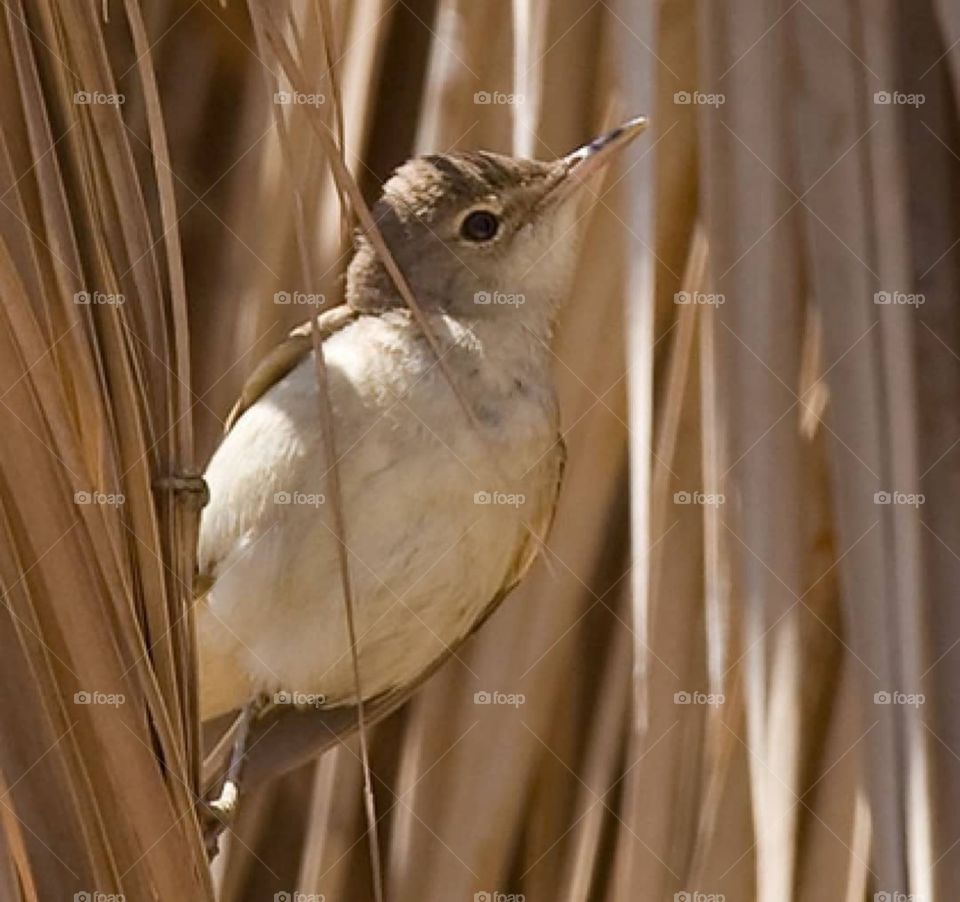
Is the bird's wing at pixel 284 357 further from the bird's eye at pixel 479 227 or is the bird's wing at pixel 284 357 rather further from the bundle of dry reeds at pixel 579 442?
the bird's eye at pixel 479 227

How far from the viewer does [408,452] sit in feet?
7.14

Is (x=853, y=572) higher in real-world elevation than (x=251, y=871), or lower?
higher

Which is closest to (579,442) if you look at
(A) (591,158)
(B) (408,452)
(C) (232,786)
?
(B) (408,452)

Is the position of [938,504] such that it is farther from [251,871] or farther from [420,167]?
[251,871]

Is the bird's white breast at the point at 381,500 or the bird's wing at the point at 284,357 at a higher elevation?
the bird's wing at the point at 284,357

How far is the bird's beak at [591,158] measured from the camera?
2.10 meters

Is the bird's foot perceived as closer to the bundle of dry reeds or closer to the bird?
the bundle of dry reeds

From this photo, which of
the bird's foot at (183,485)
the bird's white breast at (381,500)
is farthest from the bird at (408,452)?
the bird's foot at (183,485)

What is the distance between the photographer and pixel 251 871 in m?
2.46

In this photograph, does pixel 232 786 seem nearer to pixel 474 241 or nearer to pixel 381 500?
pixel 381 500

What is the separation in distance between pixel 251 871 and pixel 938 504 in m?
1.22

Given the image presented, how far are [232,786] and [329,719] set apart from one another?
23 cm

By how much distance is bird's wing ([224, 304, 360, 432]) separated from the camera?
2.29 m

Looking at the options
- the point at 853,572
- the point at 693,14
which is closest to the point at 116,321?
the point at 853,572
